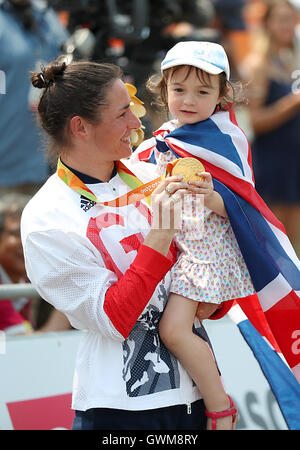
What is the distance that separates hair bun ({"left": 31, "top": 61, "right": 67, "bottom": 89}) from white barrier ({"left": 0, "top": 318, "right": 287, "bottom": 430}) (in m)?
1.26

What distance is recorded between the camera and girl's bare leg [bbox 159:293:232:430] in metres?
2.12

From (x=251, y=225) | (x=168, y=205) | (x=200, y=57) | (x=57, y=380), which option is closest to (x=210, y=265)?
(x=251, y=225)

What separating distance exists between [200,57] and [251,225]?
505mm

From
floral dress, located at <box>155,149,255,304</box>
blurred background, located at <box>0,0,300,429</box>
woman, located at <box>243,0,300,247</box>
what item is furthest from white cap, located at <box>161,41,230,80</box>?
woman, located at <box>243,0,300,247</box>

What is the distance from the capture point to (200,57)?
228 centimetres

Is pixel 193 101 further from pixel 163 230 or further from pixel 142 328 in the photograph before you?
pixel 142 328

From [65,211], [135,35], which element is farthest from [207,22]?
[65,211]

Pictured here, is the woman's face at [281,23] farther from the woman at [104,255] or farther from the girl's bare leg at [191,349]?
the girl's bare leg at [191,349]

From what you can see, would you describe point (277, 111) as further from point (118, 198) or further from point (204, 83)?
point (118, 198)

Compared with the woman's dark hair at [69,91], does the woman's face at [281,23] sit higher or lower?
higher

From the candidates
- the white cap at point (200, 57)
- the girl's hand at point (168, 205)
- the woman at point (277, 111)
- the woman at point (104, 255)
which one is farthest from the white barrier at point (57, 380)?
the woman at point (277, 111)

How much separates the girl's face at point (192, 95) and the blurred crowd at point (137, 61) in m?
1.81

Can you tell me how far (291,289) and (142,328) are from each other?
0.46 meters

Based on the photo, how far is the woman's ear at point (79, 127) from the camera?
2160 millimetres
